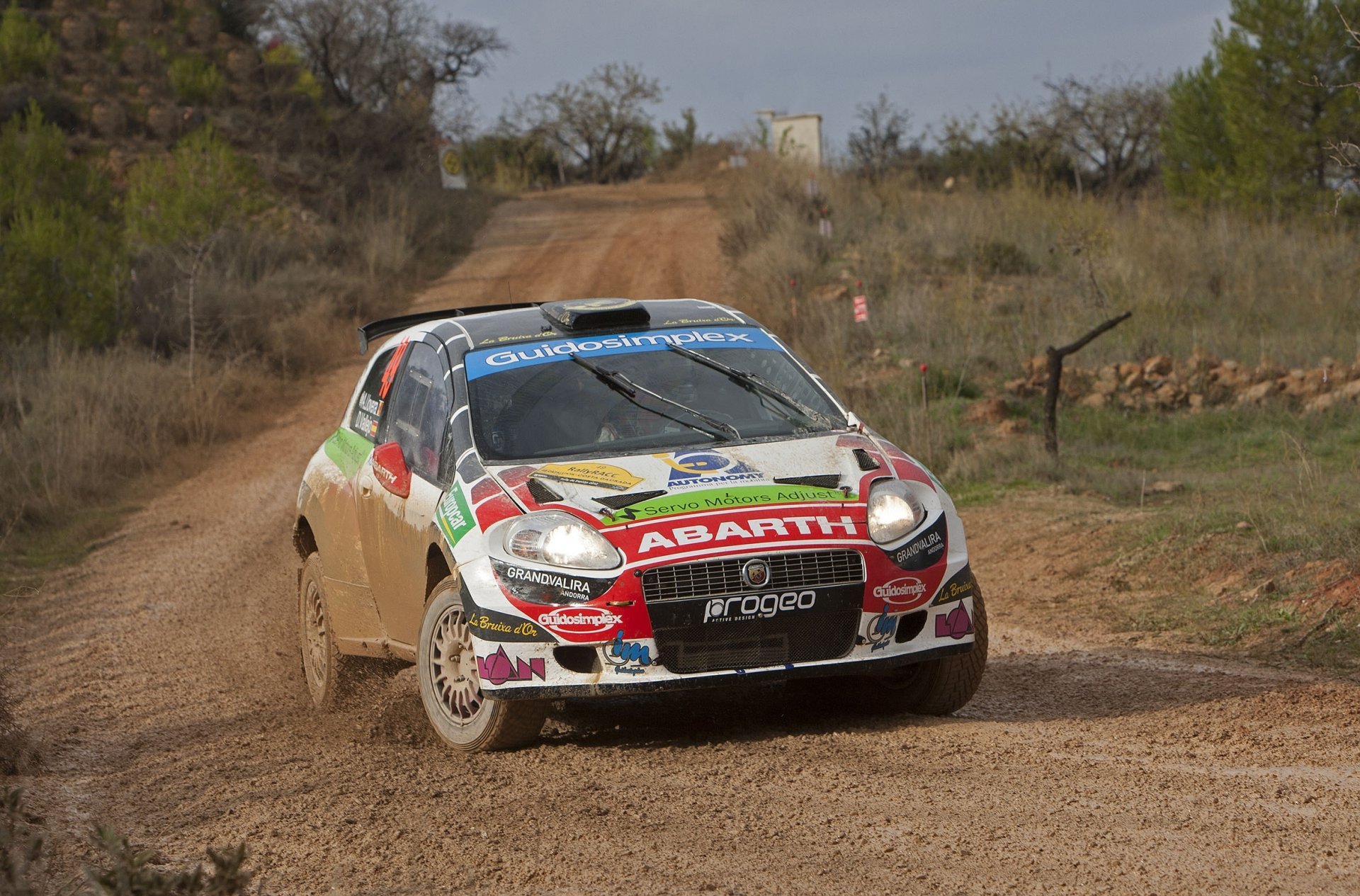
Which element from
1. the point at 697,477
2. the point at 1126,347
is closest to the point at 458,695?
the point at 697,477

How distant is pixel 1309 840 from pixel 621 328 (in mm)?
3777

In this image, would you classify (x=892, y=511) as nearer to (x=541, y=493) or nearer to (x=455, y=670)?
(x=541, y=493)

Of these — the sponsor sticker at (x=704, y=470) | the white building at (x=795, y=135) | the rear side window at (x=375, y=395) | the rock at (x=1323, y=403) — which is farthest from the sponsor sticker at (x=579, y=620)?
the white building at (x=795, y=135)

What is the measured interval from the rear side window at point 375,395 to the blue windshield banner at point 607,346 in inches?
33.0

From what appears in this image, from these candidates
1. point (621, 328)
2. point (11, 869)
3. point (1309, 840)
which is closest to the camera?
point (11, 869)

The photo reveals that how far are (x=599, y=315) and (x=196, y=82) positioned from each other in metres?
33.7

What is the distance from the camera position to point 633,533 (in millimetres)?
5148

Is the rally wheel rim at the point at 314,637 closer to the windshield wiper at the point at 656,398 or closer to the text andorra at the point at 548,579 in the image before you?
the windshield wiper at the point at 656,398

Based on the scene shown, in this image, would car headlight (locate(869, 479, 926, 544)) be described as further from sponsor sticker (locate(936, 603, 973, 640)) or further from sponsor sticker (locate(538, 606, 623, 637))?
sponsor sticker (locate(538, 606, 623, 637))

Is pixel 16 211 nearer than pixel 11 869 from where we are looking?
No

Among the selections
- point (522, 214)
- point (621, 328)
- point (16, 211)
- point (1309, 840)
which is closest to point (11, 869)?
Answer: point (1309, 840)

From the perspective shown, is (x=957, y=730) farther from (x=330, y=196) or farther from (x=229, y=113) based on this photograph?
(x=229, y=113)

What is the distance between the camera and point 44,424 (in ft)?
52.6

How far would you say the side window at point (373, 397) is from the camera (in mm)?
7047
